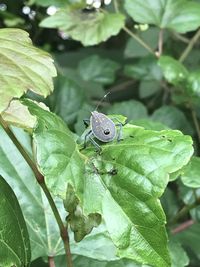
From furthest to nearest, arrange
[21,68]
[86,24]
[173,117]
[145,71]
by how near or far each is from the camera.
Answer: [145,71] → [173,117] → [86,24] → [21,68]

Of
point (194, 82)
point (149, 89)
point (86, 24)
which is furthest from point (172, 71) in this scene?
point (149, 89)

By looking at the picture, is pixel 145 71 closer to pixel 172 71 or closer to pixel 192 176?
pixel 172 71

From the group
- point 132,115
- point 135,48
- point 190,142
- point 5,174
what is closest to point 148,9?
point 132,115

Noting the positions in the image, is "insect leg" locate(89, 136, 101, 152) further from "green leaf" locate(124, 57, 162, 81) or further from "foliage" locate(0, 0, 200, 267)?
"green leaf" locate(124, 57, 162, 81)

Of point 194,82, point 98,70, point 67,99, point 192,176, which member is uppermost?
point 192,176

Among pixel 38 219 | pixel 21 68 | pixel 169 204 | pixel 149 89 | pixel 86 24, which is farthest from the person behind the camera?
pixel 149 89

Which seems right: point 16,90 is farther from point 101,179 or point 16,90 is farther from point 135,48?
point 135,48

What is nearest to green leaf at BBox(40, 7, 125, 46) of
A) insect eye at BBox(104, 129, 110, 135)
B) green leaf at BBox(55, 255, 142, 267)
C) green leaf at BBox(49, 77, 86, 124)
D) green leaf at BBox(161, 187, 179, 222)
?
green leaf at BBox(49, 77, 86, 124)
